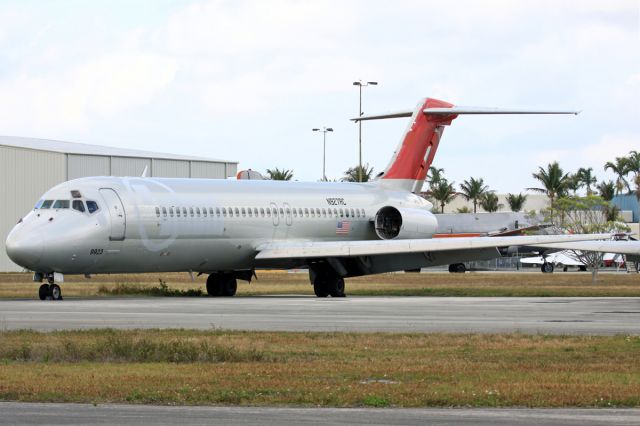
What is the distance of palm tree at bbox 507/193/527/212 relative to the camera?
153125 mm

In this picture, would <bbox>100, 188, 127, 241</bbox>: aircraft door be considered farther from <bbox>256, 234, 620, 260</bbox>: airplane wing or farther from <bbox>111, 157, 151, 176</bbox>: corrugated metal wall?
<bbox>111, 157, 151, 176</bbox>: corrugated metal wall

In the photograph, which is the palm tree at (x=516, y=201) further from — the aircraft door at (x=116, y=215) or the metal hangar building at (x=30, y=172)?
the aircraft door at (x=116, y=215)

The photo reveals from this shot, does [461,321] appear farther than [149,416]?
Yes

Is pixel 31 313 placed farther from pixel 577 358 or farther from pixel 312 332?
pixel 577 358

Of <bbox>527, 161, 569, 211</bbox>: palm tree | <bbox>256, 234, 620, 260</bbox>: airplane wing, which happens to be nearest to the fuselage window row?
<bbox>256, 234, 620, 260</bbox>: airplane wing

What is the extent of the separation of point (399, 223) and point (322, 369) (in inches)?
1213

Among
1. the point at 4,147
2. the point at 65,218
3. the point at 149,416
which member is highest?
the point at 4,147

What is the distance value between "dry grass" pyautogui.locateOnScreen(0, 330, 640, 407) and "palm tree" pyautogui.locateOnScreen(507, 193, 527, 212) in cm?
13144

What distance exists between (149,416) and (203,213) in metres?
28.4

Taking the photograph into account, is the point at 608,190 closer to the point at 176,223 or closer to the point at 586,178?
the point at 586,178

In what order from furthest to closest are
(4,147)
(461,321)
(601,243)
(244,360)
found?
(4,147)
(601,243)
(461,321)
(244,360)

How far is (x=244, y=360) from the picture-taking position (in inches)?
755

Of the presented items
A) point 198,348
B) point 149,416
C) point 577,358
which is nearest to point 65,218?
point 198,348

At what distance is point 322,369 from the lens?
58.9 feet
